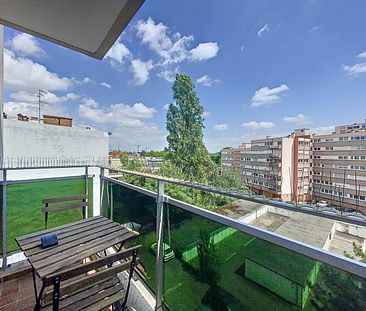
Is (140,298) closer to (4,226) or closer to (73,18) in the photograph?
(4,226)

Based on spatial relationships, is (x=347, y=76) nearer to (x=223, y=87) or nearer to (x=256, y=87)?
(x=256, y=87)

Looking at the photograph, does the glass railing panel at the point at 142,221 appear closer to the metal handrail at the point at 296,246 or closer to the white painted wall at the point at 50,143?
the metal handrail at the point at 296,246

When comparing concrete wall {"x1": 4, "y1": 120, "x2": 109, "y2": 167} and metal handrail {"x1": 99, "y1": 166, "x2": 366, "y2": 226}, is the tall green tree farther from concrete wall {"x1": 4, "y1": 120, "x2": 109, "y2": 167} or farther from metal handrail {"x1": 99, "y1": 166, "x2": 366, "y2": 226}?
metal handrail {"x1": 99, "y1": 166, "x2": 366, "y2": 226}

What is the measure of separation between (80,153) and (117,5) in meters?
16.2

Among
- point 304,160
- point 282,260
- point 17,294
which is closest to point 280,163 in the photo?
point 304,160

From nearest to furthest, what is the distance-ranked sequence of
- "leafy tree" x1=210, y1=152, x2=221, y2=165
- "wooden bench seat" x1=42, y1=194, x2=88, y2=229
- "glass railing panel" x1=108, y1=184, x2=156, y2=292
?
"glass railing panel" x1=108, y1=184, x2=156, y2=292
"wooden bench seat" x1=42, y1=194, x2=88, y2=229
"leafy tree" x1=210, y1=152, x2=221, y2=165

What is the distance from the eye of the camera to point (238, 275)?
3.60 ft

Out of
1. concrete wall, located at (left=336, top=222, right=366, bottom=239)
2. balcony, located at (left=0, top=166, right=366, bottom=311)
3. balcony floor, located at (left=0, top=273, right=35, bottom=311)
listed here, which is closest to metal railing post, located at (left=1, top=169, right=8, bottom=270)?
balcony, located at (left=0, top=166, right=366, bottom=311)

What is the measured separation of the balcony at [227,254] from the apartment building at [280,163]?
27840 mm

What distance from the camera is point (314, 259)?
0.81 metres

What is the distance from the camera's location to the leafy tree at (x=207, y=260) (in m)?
1.23

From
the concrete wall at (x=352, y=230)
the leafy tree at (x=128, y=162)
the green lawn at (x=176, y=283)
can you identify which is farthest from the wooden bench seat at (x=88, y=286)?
the leafy tree at (x=128, y=162)

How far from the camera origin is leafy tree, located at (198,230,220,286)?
1.23 meters

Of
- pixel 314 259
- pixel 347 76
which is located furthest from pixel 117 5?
pixel 347 76
